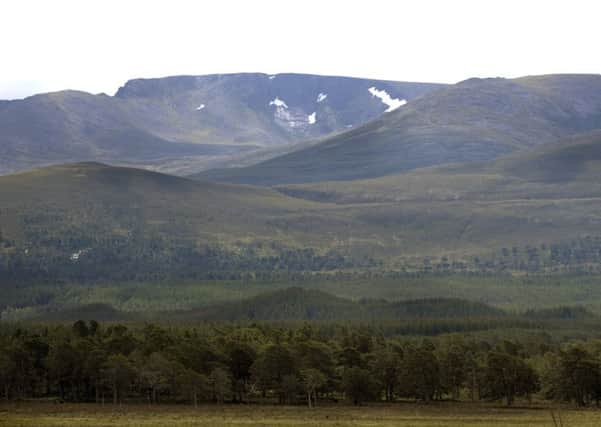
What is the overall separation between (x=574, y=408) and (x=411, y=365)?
15.0 m

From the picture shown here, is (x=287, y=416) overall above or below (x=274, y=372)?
below

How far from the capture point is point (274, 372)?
12488 centimetres

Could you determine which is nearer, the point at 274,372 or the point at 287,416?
the point at 287,416

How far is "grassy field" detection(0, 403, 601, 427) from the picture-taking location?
98.1m

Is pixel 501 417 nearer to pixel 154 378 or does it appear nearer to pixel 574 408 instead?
pixel 574 408

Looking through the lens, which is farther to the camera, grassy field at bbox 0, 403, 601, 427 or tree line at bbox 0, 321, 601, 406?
tree line at bbox 0, 321, 601, 406

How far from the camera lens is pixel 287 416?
106 meters

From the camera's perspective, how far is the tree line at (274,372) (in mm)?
121938

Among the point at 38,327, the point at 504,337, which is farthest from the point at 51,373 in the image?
the point at 504,337

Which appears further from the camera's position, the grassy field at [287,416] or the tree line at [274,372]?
the tree line at [274,372]

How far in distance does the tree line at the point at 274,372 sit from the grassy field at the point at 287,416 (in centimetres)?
415

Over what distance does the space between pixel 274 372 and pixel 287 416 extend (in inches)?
756

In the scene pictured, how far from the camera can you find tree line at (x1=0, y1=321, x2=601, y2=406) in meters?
122

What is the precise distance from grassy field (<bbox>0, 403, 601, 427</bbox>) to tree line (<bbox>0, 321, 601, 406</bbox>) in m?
4.15
